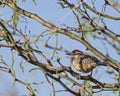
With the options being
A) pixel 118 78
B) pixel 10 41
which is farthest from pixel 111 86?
pixel 10 41

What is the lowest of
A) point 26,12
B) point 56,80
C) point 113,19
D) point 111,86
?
point 111,86

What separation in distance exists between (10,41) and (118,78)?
0.64m

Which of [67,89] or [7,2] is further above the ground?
[7,2]

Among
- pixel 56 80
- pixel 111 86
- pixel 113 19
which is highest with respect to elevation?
pixel 113 19

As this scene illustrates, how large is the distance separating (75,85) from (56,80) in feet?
0.52

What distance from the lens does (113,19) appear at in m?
2.32

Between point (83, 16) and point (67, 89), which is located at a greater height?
point (83, 16)

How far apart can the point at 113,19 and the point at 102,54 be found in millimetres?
247

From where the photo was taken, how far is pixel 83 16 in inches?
Answer: 90.7

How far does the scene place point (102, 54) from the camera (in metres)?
2.21

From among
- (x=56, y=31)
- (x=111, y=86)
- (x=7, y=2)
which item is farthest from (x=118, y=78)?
(x=7, y=2)

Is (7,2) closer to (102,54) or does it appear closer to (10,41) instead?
(10,41)

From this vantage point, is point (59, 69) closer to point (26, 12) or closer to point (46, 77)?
point (46, 77)

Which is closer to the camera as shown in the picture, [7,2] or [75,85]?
[75,85]
